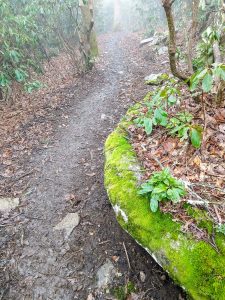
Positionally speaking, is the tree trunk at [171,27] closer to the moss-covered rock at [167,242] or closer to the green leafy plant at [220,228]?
the moss-covered rock at [167,242]

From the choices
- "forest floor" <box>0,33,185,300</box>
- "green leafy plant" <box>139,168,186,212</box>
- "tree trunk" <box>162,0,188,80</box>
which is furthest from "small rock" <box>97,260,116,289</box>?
"tree trunk" <box>162,0,188,80</box>

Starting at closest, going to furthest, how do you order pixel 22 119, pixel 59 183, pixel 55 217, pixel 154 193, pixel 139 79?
pixel 154 193 < pixel 55 217 < pixel 59 183 < pixel 22 119 < pixel 139 79

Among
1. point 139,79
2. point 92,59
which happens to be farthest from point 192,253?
point 92,59

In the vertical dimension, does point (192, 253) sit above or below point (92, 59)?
below

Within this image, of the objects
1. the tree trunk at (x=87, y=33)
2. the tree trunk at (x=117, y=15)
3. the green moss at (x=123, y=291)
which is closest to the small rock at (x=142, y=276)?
the green moss at (x=123, y=291)

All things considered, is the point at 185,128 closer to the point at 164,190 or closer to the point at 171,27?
the point at 164,190

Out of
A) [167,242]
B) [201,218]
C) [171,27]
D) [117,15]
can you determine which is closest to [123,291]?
[167,242]

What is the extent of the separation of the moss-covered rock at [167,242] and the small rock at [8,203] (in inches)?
68.4

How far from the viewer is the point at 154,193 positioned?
7.95 ft

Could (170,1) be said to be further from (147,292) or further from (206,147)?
(147,292)

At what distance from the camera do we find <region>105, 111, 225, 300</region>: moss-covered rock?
1990 mm

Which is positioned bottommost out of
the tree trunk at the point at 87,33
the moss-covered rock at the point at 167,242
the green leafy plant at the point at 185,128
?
the moss-covered rock at the point at 167,242

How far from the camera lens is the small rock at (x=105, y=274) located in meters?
2.76

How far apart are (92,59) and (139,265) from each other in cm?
757
